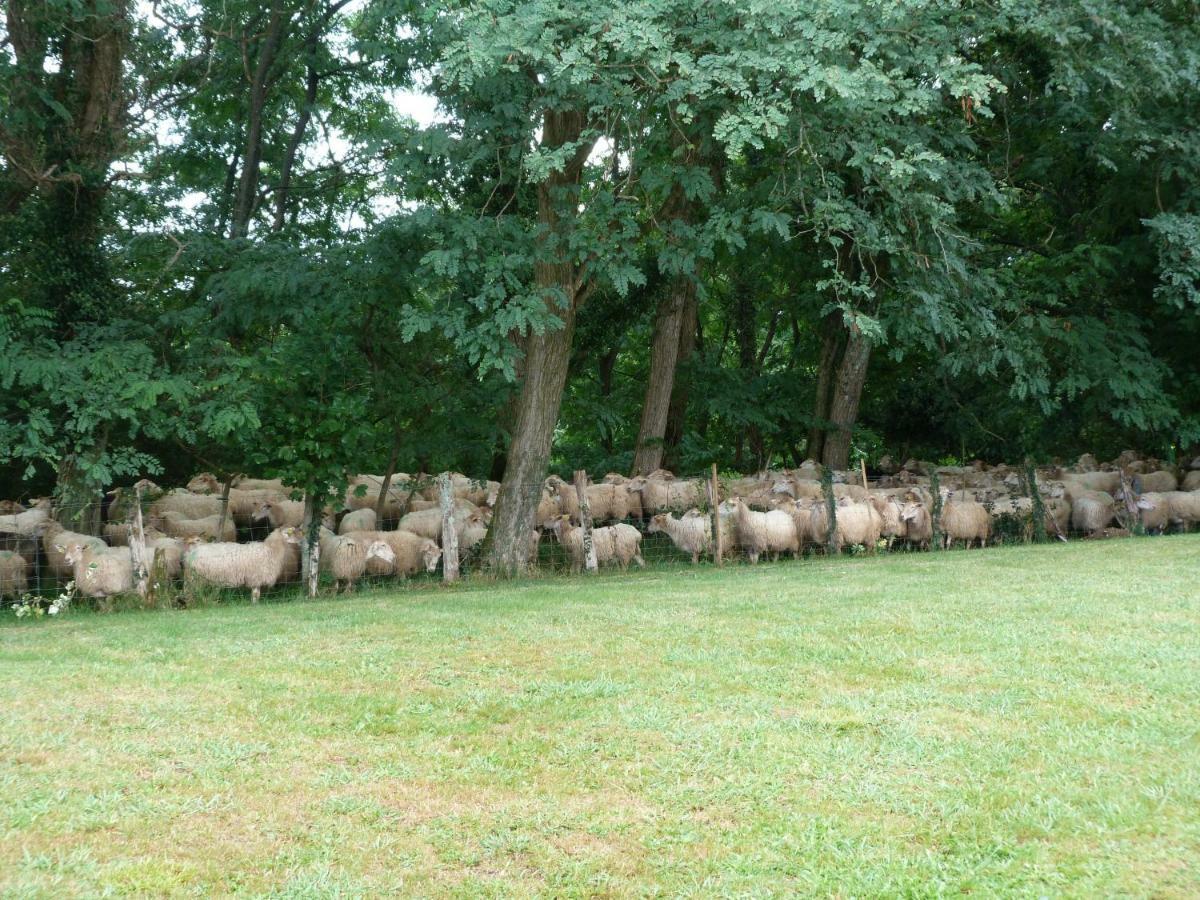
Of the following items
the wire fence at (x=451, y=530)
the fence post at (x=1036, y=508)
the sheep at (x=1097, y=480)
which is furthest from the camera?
the sheep at (x=1097, y=480)

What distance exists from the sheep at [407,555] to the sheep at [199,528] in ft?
Answer: 9.05

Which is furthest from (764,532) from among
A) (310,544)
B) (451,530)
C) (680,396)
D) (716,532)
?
(680,396)

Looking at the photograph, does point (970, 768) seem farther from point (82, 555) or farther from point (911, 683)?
point (82, 555)

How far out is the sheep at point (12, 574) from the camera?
13.4 metres

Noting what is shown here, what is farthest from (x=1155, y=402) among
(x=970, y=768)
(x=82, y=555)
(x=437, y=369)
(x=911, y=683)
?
(x=82, y=555)

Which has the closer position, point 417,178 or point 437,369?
point 417,178

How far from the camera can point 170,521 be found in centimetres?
1634

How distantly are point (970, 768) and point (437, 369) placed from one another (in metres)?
11.9

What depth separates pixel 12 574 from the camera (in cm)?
1347

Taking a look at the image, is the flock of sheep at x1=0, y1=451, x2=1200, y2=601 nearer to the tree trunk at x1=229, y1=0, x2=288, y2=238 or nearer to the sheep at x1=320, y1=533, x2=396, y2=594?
the sheep at x1=320, y1=533, x2=396, y2=594

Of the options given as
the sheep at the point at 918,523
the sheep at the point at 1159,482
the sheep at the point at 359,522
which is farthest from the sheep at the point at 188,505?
the sheep at the point at 1159,482

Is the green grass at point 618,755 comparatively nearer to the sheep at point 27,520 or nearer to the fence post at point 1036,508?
the sheep at point 27,520

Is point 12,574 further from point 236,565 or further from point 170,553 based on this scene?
point 236,565

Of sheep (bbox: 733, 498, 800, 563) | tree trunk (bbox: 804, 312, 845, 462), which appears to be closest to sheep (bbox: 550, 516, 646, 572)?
sheep (bbox: 733, 498, 800, 563)
